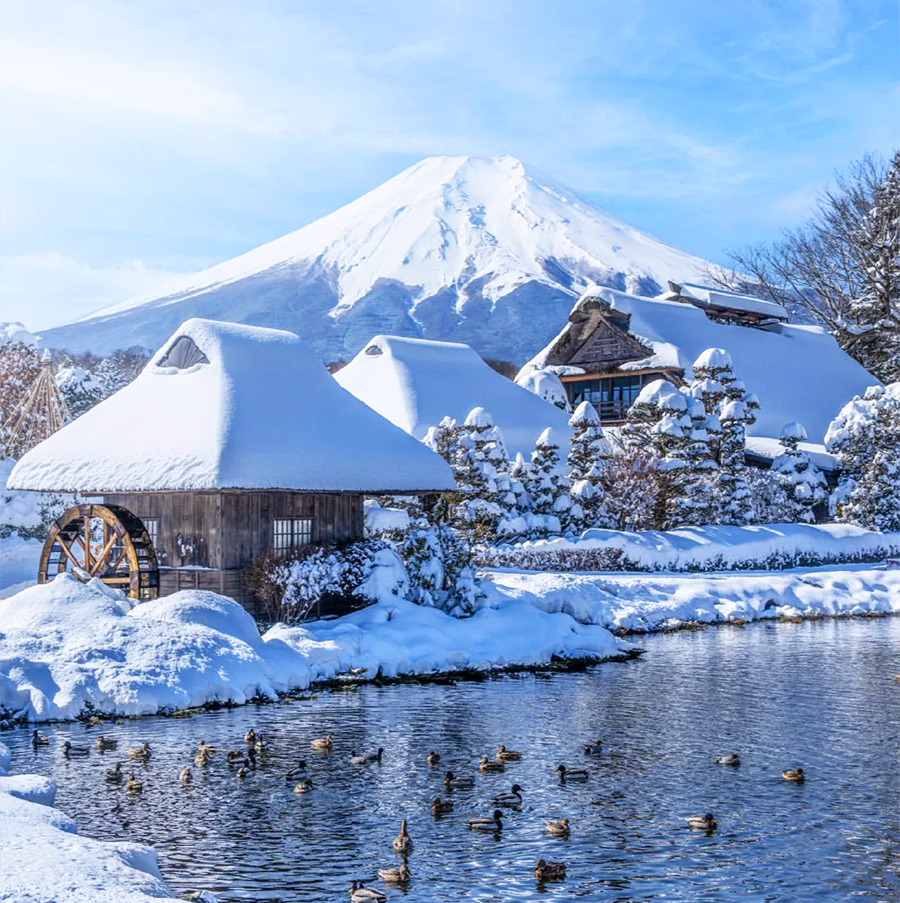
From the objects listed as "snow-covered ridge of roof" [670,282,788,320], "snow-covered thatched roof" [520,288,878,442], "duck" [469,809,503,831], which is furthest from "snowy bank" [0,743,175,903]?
"snow-covered ridge of roof" [670,282,788,320]

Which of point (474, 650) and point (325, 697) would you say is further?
point (474, 650)

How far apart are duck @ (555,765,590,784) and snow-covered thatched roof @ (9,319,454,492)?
11056 millimetres

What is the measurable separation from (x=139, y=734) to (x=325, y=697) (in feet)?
11.7

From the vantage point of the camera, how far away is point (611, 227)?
534 feet

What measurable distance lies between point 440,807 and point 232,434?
12.9m

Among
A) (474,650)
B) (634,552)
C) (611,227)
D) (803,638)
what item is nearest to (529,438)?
(634,552)

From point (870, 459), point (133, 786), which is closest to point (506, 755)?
point (133, 786)

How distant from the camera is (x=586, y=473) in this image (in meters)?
37.3

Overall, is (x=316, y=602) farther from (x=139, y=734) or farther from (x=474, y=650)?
(x=139, y=734)

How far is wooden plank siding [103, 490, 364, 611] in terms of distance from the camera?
23.5 metres

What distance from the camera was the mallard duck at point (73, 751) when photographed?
14.0 m

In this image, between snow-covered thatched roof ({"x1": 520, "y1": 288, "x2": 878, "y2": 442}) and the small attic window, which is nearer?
the small attic window

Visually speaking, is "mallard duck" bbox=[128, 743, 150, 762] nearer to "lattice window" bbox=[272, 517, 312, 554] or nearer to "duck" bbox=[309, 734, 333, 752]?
"duck" bbox=[309, 734, 333, 752]

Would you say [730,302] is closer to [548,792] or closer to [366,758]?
[366,758]
